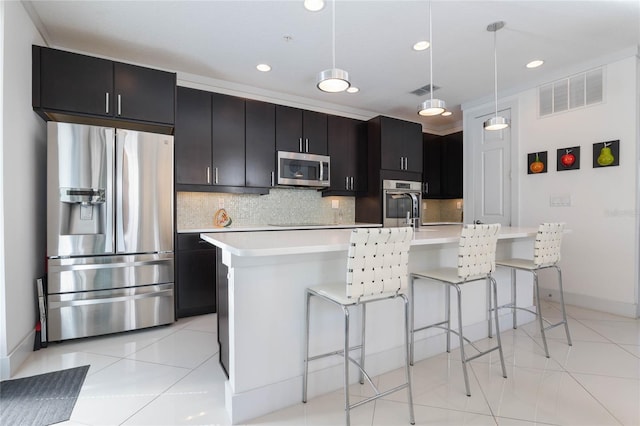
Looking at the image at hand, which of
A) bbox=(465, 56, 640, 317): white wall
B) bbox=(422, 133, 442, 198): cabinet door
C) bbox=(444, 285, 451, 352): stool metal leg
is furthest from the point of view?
bbox=(422, 133, 442, 198): cabinet door

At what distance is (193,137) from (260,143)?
2.64ft

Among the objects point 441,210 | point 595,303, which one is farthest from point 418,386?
point 441,210

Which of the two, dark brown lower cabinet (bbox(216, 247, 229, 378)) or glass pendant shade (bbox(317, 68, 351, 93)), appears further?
dark brown lower cabinet (bbox(216, 247, 229, 378))

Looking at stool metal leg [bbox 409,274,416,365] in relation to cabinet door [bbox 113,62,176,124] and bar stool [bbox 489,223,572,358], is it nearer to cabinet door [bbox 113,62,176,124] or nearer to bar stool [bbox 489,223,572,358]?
bar stool [bbox 489,223,572,358]

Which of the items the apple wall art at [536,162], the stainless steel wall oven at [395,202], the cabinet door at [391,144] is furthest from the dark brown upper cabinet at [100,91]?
the apple wall art at [536,162]

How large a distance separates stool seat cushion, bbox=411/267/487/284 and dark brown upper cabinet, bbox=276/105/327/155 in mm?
2601

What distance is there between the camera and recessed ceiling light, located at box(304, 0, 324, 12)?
2.47 metres

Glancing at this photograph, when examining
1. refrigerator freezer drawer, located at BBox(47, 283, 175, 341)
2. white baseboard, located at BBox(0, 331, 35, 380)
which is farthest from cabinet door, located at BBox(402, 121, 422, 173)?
white baseboard, located at BBox(0, 331, 35, 380)

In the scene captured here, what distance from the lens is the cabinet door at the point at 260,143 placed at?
13.1 feet

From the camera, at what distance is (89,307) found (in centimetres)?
274

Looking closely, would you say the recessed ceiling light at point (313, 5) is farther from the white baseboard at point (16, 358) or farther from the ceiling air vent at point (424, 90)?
the white baseboard at point (16, 358)

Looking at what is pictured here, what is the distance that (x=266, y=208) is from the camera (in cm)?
445

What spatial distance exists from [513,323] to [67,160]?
14.0 ft

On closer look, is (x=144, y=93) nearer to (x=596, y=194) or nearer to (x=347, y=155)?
(x=347, y=155)
